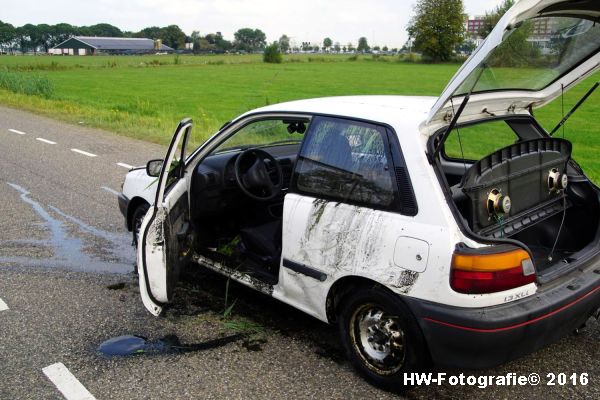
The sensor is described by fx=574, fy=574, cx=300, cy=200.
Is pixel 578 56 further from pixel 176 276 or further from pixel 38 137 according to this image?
pixel 38 137

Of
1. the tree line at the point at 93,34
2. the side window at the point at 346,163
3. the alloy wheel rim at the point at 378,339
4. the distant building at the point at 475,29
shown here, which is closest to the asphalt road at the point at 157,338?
the alloy wheel rim at the point at 378,339

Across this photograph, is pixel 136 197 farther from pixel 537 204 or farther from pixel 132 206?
pixel 537 204

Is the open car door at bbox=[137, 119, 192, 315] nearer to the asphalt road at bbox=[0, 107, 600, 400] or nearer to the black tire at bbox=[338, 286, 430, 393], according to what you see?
the asphalt road at bbox=[0, 107, 600, 400]

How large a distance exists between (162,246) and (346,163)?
134 centimetres

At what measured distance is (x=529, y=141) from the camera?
3.50m

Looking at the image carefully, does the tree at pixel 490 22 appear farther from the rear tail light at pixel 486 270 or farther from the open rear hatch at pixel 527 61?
the rear tail light at pixel 486 270

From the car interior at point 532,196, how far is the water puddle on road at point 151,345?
5.93 feet

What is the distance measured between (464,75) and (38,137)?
41.3 feet

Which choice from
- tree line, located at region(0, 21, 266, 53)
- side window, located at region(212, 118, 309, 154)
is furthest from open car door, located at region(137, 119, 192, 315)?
tree line, located at region(0, 21, 266, 53)

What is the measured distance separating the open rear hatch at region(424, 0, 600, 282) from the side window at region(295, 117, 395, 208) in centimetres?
30

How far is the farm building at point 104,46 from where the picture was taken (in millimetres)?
135625

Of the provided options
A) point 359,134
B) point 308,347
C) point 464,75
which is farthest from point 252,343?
point 464,75

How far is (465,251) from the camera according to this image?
2.81 m

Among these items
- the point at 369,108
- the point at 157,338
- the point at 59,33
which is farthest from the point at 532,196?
the point at 59,33
